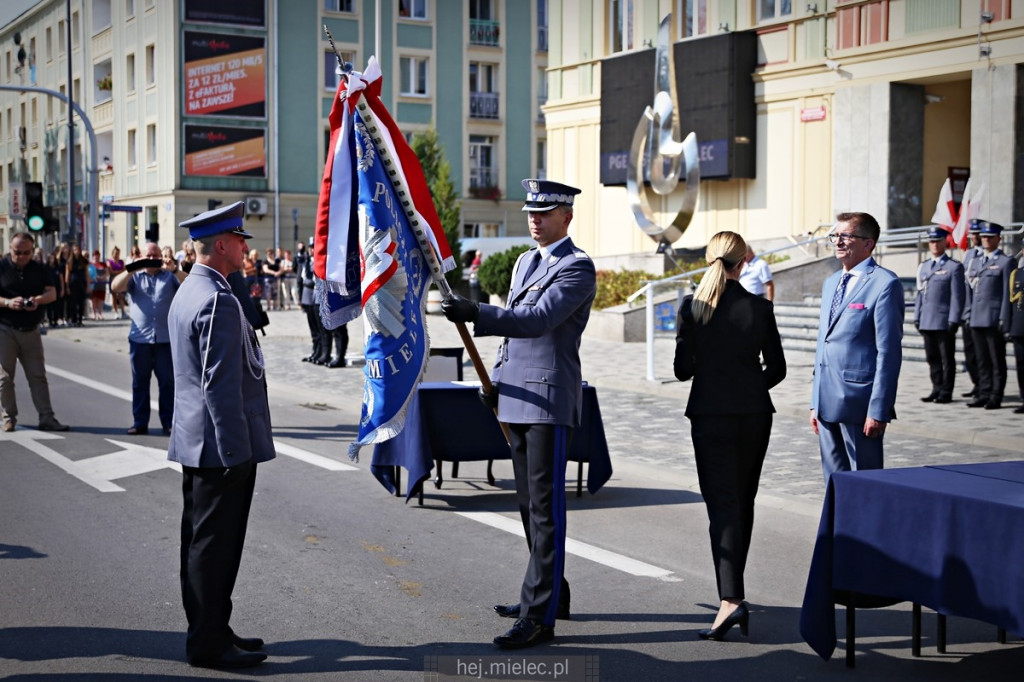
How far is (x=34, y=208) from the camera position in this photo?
27.1 metres

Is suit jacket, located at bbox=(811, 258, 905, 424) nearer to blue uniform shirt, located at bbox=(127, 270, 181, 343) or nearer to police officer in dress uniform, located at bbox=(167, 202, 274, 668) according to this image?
police officer in dress uniform, located at bbox=(167, 202, 274, 668)

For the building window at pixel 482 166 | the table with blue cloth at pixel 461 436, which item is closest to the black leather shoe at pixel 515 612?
the table with blue cloth at pixel 461 436

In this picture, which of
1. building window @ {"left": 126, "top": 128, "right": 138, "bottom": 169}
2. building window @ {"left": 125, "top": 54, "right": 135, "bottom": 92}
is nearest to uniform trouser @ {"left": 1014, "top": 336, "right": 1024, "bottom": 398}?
building window @ {"left": 126, "top": 128, "right": 138, "bottom": 169}

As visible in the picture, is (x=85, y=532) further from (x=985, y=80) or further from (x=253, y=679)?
(x=985, y=80)

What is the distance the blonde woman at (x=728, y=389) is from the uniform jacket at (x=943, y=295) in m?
9.61

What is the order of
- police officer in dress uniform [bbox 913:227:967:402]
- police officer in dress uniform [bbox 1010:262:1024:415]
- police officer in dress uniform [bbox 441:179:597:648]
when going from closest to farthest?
police officer in dress uniform [bbox 441:179:597:648] → police officer in dress uniform [bbox 1010:262:1024:415] → police officer in dress uniform [bbox 913:227:967:402]

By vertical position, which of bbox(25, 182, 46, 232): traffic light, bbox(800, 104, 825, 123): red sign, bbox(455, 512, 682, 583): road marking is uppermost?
bbox(800, 104, 825, 123): red sign

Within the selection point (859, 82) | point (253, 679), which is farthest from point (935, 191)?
point (253, 679)

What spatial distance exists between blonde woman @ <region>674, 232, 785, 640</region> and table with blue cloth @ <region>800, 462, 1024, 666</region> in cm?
57

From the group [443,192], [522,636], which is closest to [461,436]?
[522,636]

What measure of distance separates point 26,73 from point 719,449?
6890 cm

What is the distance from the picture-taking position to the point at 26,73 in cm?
6769

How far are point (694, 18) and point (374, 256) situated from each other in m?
27.1

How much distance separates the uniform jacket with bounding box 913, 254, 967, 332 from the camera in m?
14.8
